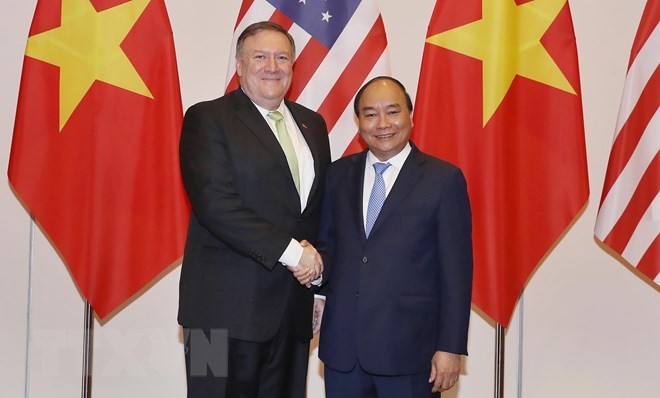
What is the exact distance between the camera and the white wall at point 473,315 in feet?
11.9

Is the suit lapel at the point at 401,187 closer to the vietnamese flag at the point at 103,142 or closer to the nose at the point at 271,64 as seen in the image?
the nose at the point at 271,64

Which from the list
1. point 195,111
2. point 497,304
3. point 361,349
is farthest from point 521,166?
point 195,111

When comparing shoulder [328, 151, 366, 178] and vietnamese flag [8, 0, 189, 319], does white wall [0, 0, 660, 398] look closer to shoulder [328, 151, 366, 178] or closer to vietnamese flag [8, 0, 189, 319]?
vietnamese flag [8, 0, 189, 319]

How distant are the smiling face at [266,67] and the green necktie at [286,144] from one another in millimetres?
41

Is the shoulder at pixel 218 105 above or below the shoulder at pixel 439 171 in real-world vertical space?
above

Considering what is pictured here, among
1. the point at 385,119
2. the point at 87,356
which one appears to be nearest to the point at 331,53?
the point at 385,119

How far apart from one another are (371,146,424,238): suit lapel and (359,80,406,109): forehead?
0.21m

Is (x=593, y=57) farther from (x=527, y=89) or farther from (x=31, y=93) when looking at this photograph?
(x=31, y=93)

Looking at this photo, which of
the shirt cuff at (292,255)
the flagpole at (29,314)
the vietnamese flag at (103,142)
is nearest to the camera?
the shirt cuff at (292,255)

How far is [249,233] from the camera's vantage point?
224 cm

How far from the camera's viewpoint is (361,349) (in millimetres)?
2355

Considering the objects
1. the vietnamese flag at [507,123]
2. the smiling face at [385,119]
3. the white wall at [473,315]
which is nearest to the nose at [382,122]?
the smiling face at [385,119]

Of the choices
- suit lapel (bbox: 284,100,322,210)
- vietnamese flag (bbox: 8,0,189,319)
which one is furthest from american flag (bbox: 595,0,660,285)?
vietnamese flag (bbox: 8,0,189,319)

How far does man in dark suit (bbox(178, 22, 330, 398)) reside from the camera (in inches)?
90.0
